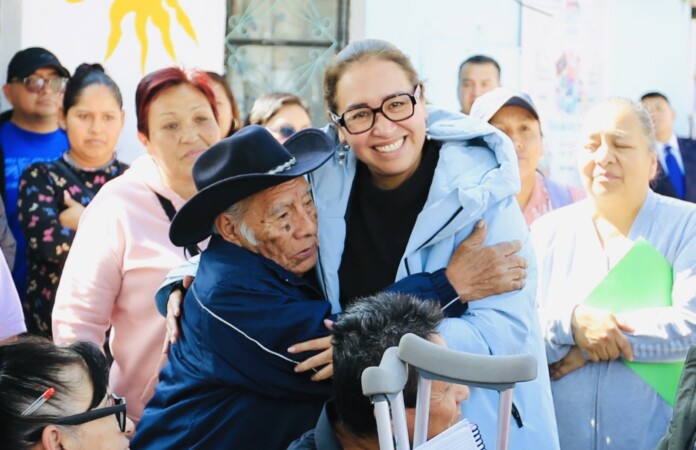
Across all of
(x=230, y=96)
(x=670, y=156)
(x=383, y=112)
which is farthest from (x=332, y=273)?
(x=670, y=156)

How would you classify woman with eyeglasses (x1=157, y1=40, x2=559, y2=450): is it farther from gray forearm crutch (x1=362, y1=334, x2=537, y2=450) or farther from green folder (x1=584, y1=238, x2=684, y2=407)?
green folder (x1=584, y1=238, x2=684, y2=407)

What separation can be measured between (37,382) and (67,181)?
2.28 m

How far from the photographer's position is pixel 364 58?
9.08 ft

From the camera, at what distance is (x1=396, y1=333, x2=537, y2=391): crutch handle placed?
1.66 m

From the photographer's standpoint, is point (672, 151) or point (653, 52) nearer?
point (672, 151)

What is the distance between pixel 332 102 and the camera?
2.86 metres

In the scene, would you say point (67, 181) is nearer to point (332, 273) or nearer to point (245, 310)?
point (332, 273)

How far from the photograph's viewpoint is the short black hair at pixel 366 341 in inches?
84.4

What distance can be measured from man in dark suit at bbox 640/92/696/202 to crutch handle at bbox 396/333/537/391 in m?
4.47

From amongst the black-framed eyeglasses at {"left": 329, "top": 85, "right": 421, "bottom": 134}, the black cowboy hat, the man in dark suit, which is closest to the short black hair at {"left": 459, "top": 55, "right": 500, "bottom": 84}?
the man in dark suit

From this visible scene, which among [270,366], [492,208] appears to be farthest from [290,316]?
[492,208]

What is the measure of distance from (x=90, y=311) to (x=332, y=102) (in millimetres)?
1228

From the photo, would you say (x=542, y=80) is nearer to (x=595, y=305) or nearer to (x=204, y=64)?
(x=204, y=64)

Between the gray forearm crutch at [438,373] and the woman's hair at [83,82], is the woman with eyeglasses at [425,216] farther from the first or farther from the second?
the woman's hair at [83,82]
